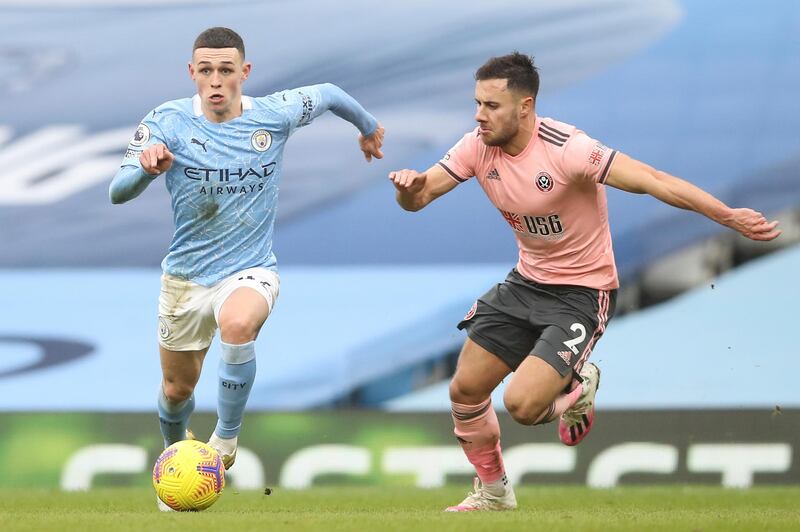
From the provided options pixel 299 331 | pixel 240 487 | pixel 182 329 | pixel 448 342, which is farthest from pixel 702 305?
pixel 182 329

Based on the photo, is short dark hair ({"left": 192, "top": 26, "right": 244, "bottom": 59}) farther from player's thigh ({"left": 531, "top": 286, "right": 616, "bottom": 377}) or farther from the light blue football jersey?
player's thigh ({"left": 531, "top": 286, "right": 616, "bottom": 377})

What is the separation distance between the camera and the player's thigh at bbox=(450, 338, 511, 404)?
7902mm

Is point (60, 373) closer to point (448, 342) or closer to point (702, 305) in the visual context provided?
point (448, 342)

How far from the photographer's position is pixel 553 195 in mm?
7691

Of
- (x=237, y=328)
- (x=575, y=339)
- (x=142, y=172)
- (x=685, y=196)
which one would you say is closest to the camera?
(x=685, y=196)

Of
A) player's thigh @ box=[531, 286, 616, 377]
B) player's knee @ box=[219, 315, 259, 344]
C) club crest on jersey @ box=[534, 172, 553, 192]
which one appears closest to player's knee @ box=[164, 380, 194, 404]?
→ player's knee @ box=[219, 315, 259, 344]

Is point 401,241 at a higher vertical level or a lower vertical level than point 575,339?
higher

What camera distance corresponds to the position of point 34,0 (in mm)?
11047

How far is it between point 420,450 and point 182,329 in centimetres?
329

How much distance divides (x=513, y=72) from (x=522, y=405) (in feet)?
5.76

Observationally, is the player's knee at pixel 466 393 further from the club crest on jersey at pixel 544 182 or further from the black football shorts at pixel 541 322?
the club crest on jersey at pixel 544 182

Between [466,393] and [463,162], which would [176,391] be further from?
[463,162]

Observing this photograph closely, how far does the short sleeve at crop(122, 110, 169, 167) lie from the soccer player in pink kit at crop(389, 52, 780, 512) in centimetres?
135

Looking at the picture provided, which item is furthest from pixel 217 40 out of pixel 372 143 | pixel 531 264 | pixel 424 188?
pixel 531 264
